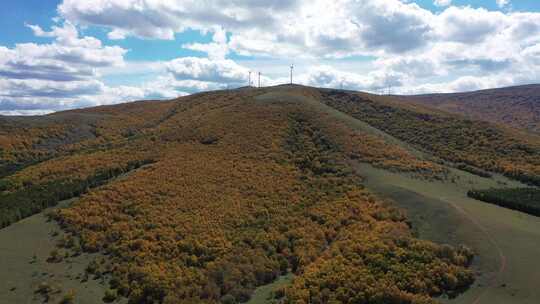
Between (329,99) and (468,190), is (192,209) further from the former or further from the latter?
(329,99)

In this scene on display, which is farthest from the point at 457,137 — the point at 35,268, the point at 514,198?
the point at 35,268

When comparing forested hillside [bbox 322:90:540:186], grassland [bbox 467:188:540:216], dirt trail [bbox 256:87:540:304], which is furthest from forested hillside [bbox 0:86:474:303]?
forested hillside [bbox 322:90:540:186]

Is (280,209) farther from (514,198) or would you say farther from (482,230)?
(514,198)

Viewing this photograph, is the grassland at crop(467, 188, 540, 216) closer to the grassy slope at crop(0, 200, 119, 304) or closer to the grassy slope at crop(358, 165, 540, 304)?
the grassy slope at crop(358, 165, 540, 304)

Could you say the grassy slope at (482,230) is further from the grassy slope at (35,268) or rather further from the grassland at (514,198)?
the grassy slope at (35,268)

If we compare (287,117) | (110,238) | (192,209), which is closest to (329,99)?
(287,117)
